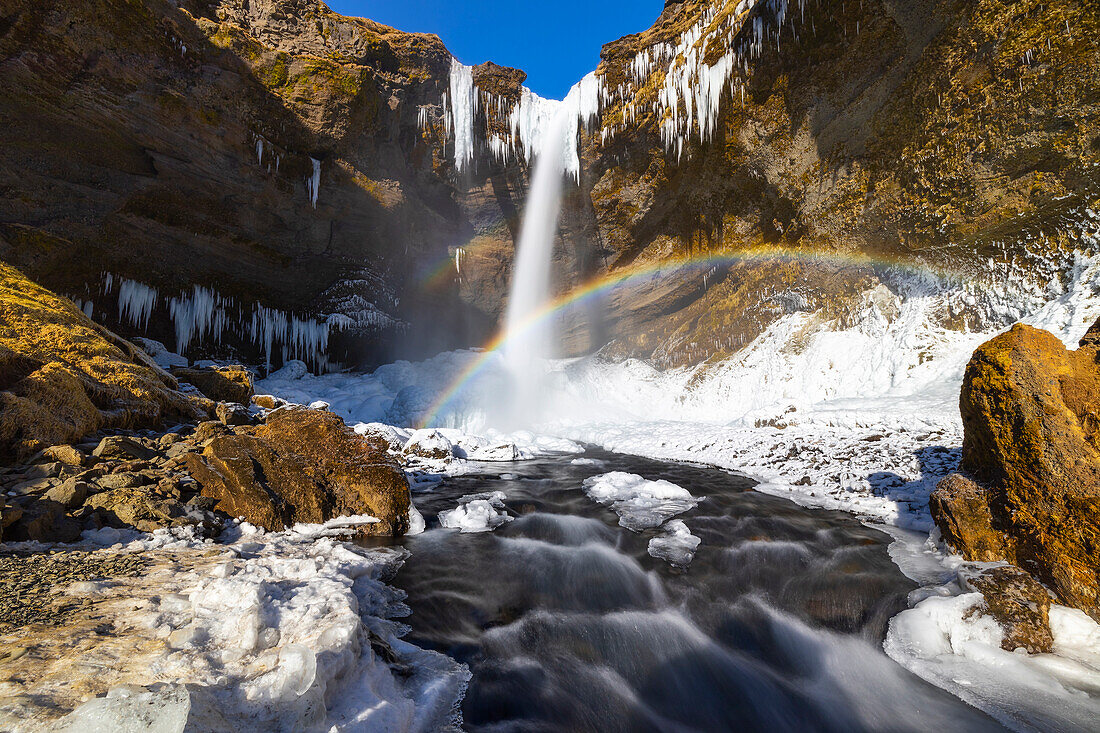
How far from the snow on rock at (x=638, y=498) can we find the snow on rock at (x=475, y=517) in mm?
1769

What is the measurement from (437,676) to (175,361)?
1832 cm

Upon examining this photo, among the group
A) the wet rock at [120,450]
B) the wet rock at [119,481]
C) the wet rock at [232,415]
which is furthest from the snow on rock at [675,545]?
the wet rock at [232,415]

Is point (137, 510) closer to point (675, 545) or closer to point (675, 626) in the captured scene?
point (675, 626)

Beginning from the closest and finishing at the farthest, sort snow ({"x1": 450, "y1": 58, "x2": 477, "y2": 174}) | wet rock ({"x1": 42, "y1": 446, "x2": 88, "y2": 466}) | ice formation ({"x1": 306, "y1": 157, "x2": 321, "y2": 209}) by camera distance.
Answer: wet rock ({"x1": 42, "y1": 446, "x2": 88, "y2": 466})
ice formation ({"x1": 306, "y1": 157, "x2": 321, "y2": 209})
snow ({"x1": 450, "y1": 58, "x2": 477, "y2": 174})

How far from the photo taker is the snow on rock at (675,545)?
478 cm

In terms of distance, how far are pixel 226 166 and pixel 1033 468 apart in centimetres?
2109

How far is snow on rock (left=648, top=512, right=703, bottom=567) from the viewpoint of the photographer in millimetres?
4781

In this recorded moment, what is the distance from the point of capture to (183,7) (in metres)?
13.5

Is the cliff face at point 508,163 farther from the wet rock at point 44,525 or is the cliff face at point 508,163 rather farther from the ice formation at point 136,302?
the wet rock at point 44,525

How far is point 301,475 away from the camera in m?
5.23

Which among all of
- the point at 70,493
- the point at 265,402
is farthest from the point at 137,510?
the point at 265,402

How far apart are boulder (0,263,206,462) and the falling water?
14965mm

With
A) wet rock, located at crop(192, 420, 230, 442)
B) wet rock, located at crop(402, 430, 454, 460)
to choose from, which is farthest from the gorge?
wet rock, located at crop(192, 420, 230, 442)

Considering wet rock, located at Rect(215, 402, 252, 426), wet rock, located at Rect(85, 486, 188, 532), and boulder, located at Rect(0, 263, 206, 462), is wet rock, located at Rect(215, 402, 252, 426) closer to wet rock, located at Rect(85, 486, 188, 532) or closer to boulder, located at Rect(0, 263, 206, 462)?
boulder, located at Rect(0, 263, 206, 462)
